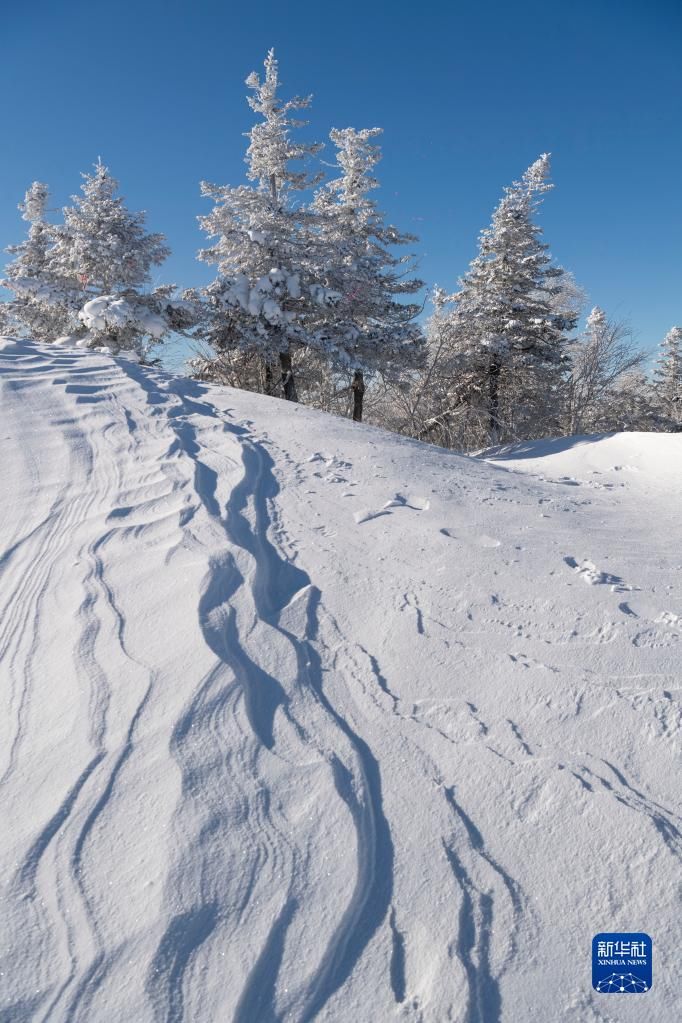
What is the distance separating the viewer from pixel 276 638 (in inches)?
96.0

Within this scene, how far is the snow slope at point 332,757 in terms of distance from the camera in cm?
140

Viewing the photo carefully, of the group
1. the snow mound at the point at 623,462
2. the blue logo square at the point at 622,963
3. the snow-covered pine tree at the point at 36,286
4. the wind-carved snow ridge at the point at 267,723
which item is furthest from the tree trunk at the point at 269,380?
the blue logo square at the point at 622,963

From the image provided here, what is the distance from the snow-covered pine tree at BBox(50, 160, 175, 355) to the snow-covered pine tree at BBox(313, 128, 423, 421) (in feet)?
12.9

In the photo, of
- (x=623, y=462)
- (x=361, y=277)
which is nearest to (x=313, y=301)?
(x=361, y=277)

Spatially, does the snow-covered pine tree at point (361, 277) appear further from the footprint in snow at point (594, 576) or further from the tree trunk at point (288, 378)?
the footprint in snow at point (594, 576)

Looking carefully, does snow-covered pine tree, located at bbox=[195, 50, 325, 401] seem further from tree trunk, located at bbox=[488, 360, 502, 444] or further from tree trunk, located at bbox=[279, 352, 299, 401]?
tree trunk, located at bbox=[488, 360, 502, 444]

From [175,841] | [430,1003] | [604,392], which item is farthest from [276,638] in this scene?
[604,392]

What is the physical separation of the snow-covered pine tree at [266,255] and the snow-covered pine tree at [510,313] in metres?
4.85

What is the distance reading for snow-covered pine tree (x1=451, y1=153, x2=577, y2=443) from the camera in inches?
611

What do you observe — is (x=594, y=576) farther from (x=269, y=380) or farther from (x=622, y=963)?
(x=269, y=380)

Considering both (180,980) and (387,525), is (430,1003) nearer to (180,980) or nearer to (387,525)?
(180,980)

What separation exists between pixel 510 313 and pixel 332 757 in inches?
626

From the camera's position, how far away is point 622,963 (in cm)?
140

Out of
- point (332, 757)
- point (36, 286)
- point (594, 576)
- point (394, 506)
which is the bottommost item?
point (332, 757)
